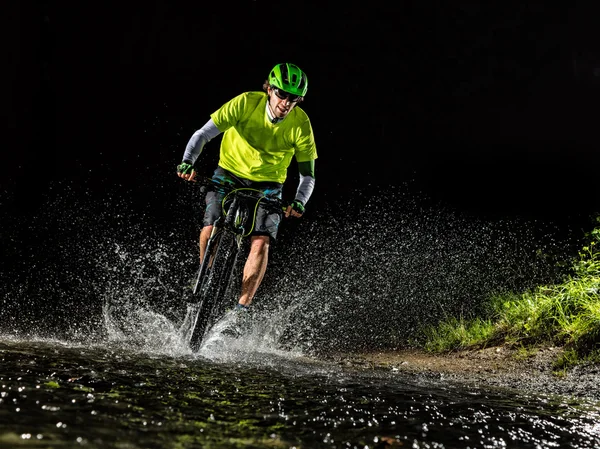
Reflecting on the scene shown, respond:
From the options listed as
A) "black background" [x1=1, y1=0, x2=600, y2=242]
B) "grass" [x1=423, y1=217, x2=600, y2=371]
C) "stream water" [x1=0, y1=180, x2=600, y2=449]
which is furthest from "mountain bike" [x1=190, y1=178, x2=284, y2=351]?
"black background" [x1=1, y1=0, x2=600, y2=242]

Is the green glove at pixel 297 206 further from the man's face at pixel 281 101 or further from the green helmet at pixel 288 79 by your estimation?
the green helmet at pixel 288 79

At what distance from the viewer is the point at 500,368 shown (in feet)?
16.1

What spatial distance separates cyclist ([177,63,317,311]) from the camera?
4.37 meters

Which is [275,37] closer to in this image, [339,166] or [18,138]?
[339,166]

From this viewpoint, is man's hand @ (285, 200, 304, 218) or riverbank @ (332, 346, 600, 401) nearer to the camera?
riverbank @ (332, 346, 600, 401)

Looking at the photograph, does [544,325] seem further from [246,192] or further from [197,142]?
[197,142]

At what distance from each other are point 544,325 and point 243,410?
431 cm

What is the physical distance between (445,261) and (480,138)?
5.14 meters

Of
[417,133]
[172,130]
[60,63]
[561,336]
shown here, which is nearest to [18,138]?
[60,63]

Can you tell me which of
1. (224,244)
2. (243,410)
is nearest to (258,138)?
(224,244)

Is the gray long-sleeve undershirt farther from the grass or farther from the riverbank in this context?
the grass

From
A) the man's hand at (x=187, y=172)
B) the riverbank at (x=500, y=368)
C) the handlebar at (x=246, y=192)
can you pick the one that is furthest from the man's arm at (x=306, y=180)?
the riverbank at (x=500, y=368)

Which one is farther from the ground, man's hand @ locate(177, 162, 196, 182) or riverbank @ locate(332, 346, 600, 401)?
man's hand @ locate(177, 162, 196, 182)

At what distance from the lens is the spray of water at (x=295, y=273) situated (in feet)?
21.2
